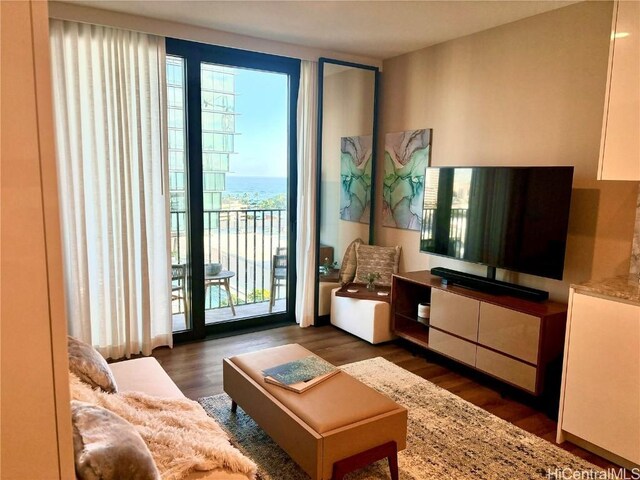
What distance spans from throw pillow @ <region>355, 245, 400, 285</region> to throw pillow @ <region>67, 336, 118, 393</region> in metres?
2.91

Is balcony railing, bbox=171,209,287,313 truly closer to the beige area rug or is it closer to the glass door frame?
the glass door frame

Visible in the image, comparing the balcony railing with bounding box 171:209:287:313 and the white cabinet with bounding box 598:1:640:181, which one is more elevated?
the white cabinet with bounding box 598:1:640:181

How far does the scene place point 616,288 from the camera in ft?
7.82

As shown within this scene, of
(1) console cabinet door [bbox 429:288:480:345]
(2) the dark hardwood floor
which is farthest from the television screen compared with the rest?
(2) the dark hardwood floor

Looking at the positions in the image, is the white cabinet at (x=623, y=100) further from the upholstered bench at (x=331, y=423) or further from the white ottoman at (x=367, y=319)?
the white ottoman at (x=367, y=319)

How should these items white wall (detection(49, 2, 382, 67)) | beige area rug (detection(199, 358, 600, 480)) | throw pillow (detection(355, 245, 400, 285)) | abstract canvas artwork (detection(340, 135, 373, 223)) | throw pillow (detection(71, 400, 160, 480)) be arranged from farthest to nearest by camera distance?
Result: 1. abstract canvas artwork (detection(340, 135, 373, 223))
2. throw pillow (detection(355, 245, 400, 285))
3. white wall (detection(49, 2, 382, 67))
4. beige area rug (detection(199, 358, 600, 480))
5. throw pillow (detection(71, 400, 160, 480))

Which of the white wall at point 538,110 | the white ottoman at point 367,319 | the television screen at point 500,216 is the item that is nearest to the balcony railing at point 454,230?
the television screen at point 500,216

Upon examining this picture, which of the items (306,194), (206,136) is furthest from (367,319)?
(206,136)

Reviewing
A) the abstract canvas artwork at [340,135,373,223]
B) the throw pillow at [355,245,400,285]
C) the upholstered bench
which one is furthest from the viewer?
the abstract canvas artwork at [340,135,373,223]

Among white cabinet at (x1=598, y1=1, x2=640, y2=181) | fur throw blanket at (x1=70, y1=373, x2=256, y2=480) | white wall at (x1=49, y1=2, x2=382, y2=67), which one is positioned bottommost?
fur throw blanket at (x1=70, y1=373, x2=256, y2=480)

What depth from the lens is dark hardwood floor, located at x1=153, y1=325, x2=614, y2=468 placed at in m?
2.86

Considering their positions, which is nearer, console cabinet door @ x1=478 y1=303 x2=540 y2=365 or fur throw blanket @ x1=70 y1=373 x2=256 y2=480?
fur throw blanket @ x1=70 y1=373 x2=256 y2=480

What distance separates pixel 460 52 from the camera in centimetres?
376

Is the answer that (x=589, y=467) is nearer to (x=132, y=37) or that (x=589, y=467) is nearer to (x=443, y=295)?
(x=443, y=295)
